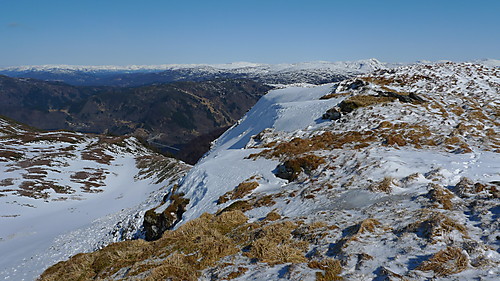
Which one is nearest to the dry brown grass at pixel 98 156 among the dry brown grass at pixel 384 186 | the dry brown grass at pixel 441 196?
the dry brown grass at pixel 384 186

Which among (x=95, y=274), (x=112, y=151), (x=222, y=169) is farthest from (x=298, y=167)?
(x=112, y=151)

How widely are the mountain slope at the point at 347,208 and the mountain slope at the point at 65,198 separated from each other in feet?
52.9

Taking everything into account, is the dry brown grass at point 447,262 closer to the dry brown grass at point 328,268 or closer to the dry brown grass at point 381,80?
the dry brown grass at point 328,268

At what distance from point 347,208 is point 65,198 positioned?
7739 cm

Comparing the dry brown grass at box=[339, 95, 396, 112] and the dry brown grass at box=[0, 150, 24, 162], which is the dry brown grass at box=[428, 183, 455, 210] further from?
the dry brown grass at box=[0, 150, 24, 162]

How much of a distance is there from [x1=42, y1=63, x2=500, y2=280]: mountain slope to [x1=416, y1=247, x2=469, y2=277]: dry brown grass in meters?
0.03

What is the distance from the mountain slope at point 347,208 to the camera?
8398 mm

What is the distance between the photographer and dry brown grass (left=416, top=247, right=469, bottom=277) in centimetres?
719

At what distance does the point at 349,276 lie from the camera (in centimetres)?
776

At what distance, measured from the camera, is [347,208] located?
13.8 metres

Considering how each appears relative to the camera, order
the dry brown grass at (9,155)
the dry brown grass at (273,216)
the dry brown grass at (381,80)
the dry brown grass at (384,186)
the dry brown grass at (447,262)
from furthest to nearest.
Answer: the dry brown grass at (9,155) < the dry brown grass at (381,80) < the dry brown grass at (273,216) < the dry brown grass at (384,186) < the dry brown grass at (447,262)

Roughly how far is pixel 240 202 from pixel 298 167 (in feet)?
19.6

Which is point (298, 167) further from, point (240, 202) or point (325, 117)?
point (325, 117)

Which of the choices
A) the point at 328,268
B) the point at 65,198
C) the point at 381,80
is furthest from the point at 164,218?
the point at 65,198
